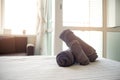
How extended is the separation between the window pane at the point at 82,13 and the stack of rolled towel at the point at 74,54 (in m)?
1.38

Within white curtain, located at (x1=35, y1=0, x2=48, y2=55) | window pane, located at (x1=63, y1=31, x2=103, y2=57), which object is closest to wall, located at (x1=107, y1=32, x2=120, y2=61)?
window pane, located at (x1=63, y1=31, x2=103, y2=57)

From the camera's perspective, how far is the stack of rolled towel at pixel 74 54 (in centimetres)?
132

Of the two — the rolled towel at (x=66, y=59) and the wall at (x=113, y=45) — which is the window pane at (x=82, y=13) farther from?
the rolled towel at (x=66, y=59)

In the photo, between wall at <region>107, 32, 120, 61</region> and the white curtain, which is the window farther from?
wall at <region>107, 32, 120, 61</region>

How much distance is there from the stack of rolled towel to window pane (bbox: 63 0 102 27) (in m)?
1.38

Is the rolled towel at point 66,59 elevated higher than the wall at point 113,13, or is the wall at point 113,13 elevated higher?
the wall at point 113,13

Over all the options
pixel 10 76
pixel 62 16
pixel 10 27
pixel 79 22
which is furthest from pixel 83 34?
pixel 10 76

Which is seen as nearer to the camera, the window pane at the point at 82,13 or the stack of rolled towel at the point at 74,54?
the stack of rolled towel at the point at 74,54

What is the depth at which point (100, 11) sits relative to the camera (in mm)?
3045

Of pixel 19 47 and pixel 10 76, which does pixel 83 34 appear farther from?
pixel 10 76

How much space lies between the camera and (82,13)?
2967 mm

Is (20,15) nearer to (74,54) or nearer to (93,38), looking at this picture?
(93,38)

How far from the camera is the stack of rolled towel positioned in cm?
132

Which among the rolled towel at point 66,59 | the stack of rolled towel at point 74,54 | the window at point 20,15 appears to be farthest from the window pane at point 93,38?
the rolled towel at point 66,59
